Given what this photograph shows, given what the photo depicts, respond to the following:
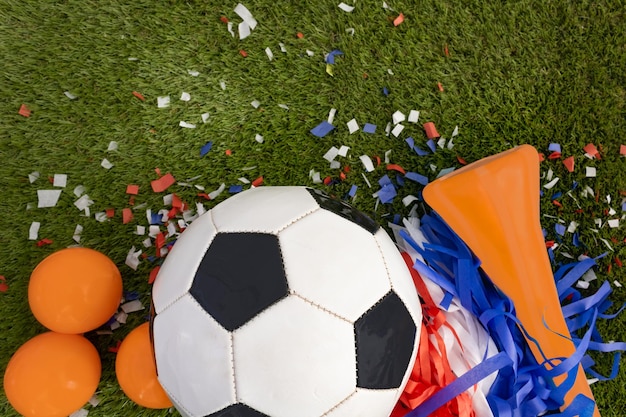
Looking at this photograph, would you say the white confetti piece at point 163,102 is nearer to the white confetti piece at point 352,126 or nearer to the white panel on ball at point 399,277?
the white confetti piece at point 352,126

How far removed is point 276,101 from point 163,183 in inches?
15.1

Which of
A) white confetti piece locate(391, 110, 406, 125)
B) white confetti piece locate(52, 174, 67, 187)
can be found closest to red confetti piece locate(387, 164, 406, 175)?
white confetti piece locate(391, 110, 406, 125)

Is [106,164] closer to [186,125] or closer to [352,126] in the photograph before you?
[186,125]

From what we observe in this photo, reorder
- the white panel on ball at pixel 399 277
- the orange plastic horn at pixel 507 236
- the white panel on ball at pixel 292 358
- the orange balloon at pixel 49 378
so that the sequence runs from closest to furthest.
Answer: the white panel on ball at pixel 292 358, the white panel on ball at pixel 399 277, the orange balloon at pixel 49 378, the orange plastic horn at pixel 507 236

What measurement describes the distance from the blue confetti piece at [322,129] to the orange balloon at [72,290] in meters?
0.64

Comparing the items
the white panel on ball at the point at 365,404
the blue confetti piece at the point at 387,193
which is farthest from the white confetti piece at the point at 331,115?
the white panel on ball at the point at 365,404

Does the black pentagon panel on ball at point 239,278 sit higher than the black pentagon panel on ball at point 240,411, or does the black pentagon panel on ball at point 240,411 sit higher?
the black pentagon panel on ball at point 239,278

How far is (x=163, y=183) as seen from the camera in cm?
140

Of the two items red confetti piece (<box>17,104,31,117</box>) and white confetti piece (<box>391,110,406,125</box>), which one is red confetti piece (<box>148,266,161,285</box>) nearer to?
red confetti piece (<box>17,104,31,117</box>)

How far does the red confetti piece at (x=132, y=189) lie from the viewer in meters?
1.39

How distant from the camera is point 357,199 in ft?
4.72

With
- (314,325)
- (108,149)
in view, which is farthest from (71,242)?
(314,325)

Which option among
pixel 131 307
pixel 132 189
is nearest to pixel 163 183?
pixel 132 189

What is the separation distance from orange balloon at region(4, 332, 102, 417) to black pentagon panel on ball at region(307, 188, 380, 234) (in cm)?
65
